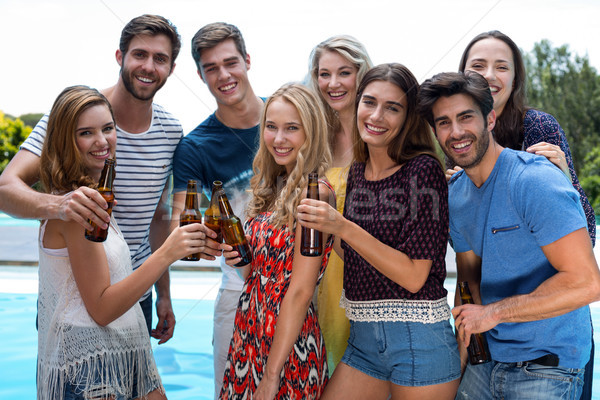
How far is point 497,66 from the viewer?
2273 millimetres

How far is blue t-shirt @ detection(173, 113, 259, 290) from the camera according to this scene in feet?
8.22

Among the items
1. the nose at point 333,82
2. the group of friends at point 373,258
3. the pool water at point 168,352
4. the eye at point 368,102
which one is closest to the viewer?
the group of friends at point 373,258

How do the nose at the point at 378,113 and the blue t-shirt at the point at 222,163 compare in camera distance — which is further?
the blue t-shirt at the point at 222,163

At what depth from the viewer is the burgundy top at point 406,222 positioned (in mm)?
1736

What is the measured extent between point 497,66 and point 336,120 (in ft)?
2.42

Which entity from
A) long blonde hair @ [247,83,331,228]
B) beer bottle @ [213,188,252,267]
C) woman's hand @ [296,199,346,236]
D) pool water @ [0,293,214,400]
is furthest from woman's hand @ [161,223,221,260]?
pool water @ [0,293,214,400]

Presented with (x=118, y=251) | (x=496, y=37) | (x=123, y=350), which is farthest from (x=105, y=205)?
(x=496, y=37)

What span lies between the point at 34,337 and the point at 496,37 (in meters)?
5.51

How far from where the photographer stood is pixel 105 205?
1.78 meters

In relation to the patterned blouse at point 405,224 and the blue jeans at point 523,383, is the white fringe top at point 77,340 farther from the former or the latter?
the blue jeans at point 523,383

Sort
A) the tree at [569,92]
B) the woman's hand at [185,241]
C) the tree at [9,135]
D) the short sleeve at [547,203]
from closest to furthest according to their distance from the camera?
the short sleeve at [547,203]
the woman's hand at [185,241]
the tree at [9,135]
the tree at [569,92]

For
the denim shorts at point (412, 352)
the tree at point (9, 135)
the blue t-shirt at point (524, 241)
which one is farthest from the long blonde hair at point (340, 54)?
the tree at point (9, 135)

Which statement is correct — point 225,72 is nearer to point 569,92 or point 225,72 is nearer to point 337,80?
point 337,80

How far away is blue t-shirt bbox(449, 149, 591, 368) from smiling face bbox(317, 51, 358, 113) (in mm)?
850
